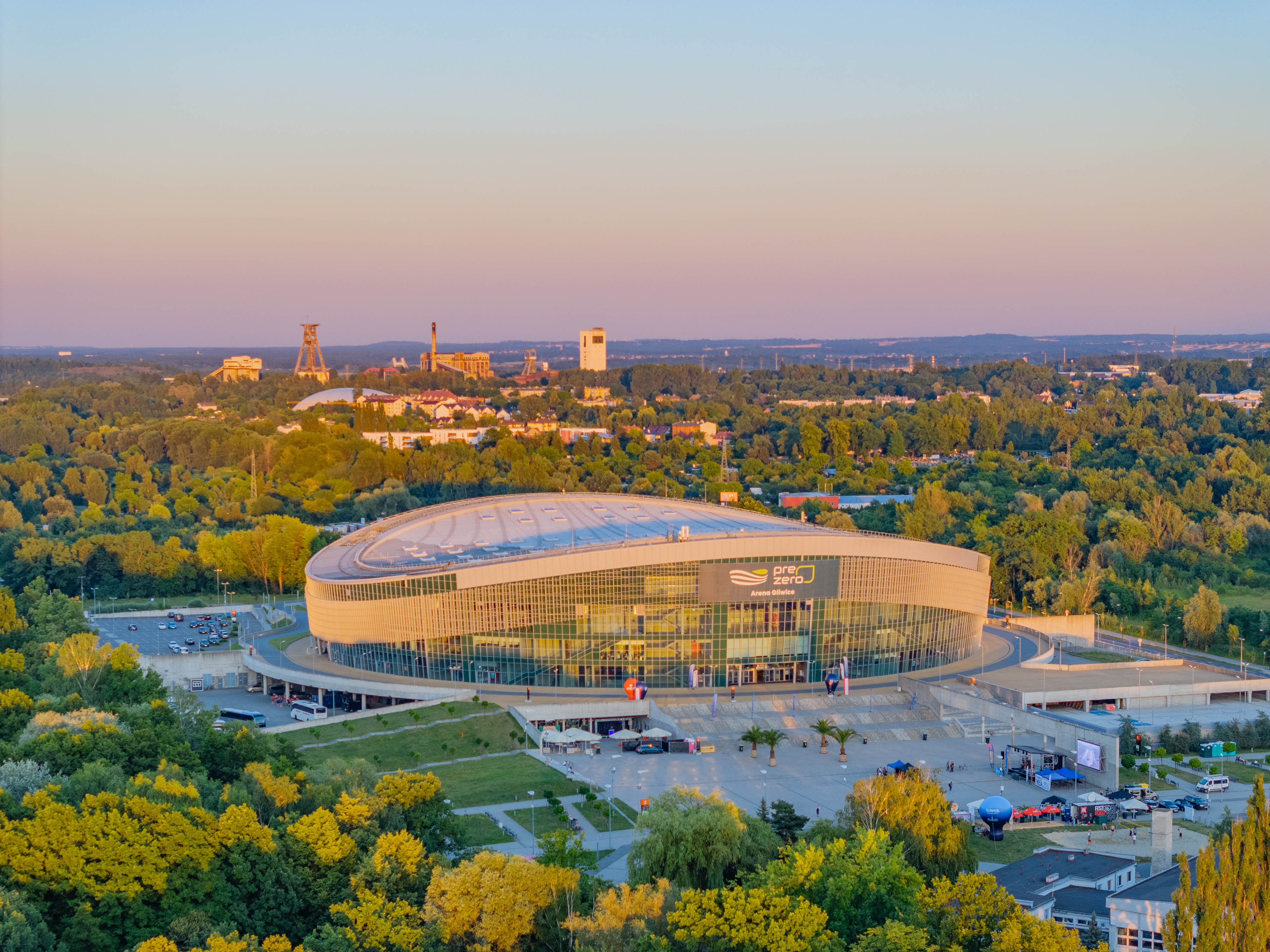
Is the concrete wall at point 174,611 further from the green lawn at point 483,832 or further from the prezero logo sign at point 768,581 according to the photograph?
the green lawn at point 483,832

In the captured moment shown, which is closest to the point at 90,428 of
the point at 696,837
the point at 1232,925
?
the point at 696,837

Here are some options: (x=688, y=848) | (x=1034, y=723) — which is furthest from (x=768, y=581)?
(x=688, y=848)

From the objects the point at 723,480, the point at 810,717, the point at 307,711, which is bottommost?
the point at 307,711

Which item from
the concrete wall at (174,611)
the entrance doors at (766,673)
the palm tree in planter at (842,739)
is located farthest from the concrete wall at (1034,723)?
the concrete wall at (174,611)

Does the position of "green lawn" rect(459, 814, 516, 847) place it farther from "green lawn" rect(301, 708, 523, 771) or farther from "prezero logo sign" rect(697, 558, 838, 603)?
"prezero logo sign" rect(697, 558, 838, 603)

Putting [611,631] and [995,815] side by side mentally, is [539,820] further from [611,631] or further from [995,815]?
[611,631]
